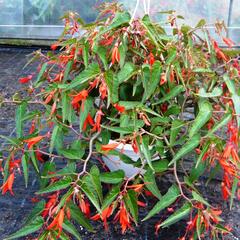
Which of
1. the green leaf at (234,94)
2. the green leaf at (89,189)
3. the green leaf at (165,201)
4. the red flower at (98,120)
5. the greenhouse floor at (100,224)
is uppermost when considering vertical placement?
the green leaf at (234,94)

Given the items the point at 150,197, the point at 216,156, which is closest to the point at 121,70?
the point at 216,156

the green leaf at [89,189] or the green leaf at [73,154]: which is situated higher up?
the green leaf at [89,189]

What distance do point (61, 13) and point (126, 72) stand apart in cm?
315

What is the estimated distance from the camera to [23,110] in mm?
1626

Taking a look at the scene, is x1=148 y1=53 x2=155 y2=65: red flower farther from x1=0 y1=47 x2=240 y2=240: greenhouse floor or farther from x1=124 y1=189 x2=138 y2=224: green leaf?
x1=0 y1=47 x2=240 y2=240: greenhouse floor

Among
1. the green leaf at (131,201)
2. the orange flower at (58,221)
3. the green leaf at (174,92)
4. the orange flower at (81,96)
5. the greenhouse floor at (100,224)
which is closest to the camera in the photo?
the orange flower at (58,221)

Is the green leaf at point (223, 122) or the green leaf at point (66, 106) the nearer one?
the green leaf at point (223, 122)

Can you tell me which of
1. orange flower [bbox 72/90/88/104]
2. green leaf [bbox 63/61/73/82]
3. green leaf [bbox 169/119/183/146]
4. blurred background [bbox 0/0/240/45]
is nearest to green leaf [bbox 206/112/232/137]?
green leaf [bbox 169/119/183/146]

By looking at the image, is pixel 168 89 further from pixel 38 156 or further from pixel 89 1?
pixel 89 1

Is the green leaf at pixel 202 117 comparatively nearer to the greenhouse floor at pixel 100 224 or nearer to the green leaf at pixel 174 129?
the green leaf at pixel 174 129

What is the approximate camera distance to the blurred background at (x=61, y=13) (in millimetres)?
4188

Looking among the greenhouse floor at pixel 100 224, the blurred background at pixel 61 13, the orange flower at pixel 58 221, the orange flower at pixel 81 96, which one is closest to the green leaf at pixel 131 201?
the orange flower at pixel 58 221

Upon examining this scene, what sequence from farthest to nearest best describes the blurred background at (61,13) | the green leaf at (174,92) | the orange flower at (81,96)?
the blurred background at (61,13) → the green leaf at (174,92) → the orange flower at (81,96)

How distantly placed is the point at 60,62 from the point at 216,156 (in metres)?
0.64
